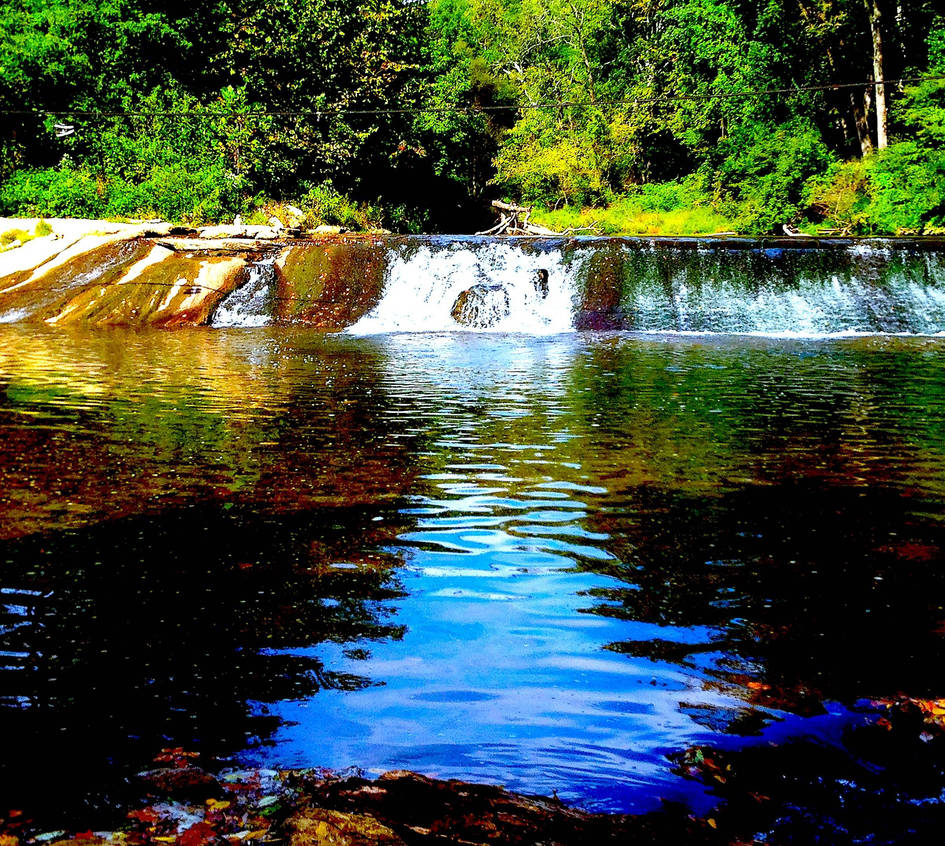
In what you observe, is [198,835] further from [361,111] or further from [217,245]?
[361,111]

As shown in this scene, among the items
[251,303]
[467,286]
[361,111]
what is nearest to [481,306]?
[467,286]

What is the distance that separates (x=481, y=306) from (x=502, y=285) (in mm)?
1066

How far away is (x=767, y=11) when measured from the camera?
30750 millimetres

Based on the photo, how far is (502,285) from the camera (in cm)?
2150

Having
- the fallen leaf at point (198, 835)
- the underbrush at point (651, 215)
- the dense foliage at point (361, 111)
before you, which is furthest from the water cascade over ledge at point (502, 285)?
the fallen leaf at point (198, 835)

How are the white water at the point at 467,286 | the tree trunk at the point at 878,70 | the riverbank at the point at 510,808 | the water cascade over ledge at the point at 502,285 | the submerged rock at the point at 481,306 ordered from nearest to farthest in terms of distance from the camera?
the riverbank at the point at 510,808 < the water cascade over ledge at the point at 502,285 < the submerged rock at the point at 481,306 < the white water at the point at 467,286 < the tree trunk at the point at 878,70

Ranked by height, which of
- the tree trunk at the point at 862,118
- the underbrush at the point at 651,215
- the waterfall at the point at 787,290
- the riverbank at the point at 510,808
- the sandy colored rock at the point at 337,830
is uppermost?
the tree trunk at the point at 862,118

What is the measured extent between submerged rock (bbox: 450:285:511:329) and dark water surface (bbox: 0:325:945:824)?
38.3 ft

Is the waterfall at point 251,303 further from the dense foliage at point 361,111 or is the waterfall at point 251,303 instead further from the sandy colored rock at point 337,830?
the sandy colored rock at point 337,830

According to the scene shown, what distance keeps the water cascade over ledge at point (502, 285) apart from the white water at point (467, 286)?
0.11ft

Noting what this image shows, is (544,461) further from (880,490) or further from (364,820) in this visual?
(364,820)

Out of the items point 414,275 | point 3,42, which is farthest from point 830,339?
point 3,42

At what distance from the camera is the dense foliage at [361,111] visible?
96.6ft

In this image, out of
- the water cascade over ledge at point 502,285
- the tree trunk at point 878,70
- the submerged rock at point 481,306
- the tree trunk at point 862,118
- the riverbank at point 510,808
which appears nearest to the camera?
the riverbank at point 510,808
